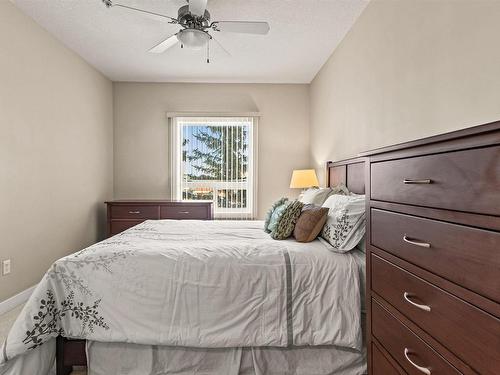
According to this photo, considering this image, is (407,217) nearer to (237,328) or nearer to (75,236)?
(237,328)

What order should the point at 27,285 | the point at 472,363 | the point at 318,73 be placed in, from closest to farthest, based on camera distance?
the point at 472,363 < the point at 27,285 < the point at 318,73

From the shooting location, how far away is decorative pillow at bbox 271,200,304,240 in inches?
82.9

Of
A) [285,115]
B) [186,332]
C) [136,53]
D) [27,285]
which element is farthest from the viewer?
[285,115]

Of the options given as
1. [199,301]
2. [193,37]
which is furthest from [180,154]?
[199,301]

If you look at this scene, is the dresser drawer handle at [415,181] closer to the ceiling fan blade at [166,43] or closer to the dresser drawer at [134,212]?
the ceiling fan blade at [166,43]

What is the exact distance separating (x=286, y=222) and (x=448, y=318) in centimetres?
133

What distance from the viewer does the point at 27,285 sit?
2939 mm

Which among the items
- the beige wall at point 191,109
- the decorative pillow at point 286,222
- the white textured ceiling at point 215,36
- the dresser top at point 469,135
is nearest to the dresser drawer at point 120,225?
the beige wall at point 191,109

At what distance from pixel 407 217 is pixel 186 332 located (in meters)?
1.23

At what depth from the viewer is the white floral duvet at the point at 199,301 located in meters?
1.59

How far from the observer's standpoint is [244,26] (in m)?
2.43

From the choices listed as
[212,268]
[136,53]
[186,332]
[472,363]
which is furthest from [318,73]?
[472,363]

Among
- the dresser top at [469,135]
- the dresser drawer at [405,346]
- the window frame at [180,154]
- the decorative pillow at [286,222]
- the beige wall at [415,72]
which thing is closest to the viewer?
the dresser top at [469,135]

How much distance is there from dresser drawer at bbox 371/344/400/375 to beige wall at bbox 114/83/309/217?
351 cm
